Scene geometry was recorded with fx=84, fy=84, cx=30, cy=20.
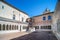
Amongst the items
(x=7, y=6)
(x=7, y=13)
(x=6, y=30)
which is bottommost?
(x=6, y=30)

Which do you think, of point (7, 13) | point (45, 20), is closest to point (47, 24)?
point (45, 20)

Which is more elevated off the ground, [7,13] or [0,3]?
[0,3]

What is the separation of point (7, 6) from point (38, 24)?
620 inches

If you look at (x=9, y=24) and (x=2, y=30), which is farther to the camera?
(x=9, y=24)

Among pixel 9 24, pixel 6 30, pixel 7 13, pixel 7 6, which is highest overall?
pixel 7 6

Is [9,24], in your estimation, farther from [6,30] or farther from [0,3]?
[0,3]

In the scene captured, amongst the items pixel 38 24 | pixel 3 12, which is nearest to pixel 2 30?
pixel 3 12

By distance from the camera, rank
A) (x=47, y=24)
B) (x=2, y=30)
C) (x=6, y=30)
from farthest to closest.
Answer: (x=47, y=24)
(x=6, y=30)
(x=2, y=30)

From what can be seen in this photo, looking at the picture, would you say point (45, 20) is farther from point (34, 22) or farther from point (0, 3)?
point (0, 3)

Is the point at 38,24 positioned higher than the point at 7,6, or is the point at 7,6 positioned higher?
the point at 7,6

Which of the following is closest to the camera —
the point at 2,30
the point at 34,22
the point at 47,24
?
the point at 2,30

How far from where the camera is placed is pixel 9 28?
19.0 meters

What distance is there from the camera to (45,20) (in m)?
31.9

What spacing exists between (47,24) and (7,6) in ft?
53.8
